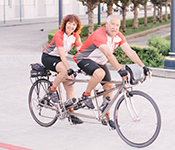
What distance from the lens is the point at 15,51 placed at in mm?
16234

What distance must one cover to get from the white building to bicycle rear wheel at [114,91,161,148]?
107ft

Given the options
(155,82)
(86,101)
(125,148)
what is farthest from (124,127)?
(155,82)

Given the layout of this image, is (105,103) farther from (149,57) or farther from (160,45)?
(160,45)

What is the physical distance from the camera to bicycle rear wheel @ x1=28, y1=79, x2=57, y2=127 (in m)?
6.54

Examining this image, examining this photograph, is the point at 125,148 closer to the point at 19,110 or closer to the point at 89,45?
the point at 89,45

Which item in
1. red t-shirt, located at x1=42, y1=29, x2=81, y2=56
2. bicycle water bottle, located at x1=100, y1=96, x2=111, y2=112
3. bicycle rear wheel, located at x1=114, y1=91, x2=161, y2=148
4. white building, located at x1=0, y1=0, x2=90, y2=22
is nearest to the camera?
bicycle rear wheel, located at x1=114, y1=91, x2=161, y2=148

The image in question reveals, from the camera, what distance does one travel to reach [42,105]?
6.66 m

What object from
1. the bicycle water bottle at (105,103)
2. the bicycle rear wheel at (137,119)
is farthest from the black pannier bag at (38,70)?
the bicycle rear wheel at (137,119)

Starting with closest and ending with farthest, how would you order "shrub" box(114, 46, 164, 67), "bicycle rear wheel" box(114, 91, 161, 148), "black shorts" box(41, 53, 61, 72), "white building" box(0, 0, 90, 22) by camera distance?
"bicycle rear wheel" box(114, 91, 161, 148)
"black shorts" box(41, 53, 61, 72)
"shrub" box(114, 46, 164, 67)
"white building" box(0, 0, 90, 22)

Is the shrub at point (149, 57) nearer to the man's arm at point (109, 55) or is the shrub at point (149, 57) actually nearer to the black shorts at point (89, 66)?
the black shorts at point (89, 66)

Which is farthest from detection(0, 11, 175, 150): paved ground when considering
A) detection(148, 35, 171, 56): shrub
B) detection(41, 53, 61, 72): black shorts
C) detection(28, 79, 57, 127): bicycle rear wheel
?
detection(148, 35, 171, 56): shrub

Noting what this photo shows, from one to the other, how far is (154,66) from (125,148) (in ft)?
22.4

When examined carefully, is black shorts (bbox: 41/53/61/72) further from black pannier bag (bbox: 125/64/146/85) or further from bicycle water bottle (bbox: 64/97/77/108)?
black pannier bag (bbox: 125/64/146/85)

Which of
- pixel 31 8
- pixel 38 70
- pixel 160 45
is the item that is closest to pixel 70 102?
pixel 38 70
